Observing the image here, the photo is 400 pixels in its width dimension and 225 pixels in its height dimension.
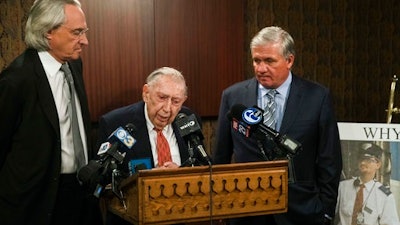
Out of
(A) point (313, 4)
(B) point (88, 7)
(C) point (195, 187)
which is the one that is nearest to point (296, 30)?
(A) point (313, 4)

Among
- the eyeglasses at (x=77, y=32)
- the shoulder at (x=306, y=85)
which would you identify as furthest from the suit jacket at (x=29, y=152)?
the shoulder at (x=306, y=85)

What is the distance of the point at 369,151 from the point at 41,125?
1699 mm

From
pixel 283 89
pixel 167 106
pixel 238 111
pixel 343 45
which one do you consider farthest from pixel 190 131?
pixel 343 45

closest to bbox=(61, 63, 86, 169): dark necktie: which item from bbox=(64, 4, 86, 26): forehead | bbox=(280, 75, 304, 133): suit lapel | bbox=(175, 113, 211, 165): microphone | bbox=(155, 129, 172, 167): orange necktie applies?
bbox=(64, 4, 86, 26): forehead

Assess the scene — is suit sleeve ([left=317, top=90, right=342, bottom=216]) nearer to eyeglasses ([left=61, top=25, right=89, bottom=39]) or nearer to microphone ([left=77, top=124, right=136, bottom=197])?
microphone ([left=77, top=124, right=136, bottom=197])

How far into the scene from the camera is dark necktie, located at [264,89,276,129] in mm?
2438

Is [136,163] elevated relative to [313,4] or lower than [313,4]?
lower

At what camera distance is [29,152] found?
2.16 meters

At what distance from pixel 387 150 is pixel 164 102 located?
124 centimetres

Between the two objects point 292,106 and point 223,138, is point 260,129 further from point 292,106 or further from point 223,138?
point 223,138

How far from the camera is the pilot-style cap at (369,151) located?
109 inches

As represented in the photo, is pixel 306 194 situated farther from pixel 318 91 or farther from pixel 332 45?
pixel 332 45

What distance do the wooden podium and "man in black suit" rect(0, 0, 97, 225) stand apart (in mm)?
500

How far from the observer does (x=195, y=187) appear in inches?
Answer: 67.6
